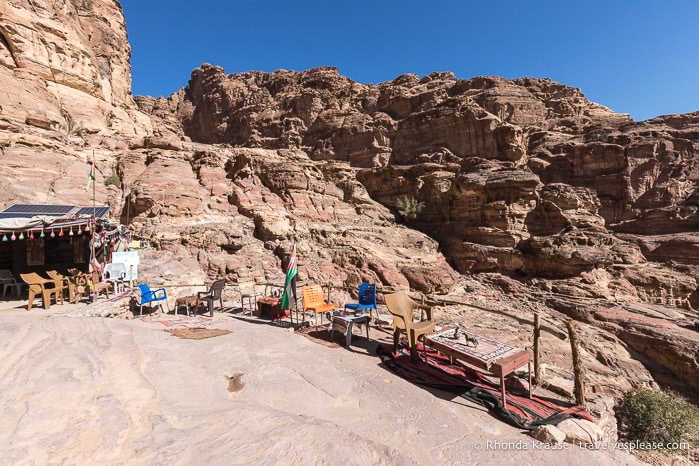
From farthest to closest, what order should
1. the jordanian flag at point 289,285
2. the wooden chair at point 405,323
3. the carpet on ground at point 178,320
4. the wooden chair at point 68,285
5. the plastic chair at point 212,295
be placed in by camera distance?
the plastic chair at point 212,295 → the wooden chair at point 68,285 → the carpet on ground at point 178,320 → the jordanian flag at point 289,285 → the wooden chair at point 405,323

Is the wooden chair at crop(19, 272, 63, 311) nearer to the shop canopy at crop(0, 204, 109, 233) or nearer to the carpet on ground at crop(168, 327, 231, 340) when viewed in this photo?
the shop canopy at crop(0, 204, 109, 233)

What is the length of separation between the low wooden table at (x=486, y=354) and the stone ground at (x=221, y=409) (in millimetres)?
612

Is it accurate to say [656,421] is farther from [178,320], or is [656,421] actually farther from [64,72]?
[64,72]

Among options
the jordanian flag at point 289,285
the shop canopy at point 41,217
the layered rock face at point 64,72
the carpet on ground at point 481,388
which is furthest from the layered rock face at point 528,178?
the layered rock face at point 64,72

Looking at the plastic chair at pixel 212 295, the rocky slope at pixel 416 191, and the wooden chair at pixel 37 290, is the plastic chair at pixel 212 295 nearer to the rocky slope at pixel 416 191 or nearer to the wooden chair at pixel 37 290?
the wooden chair at pixel 37 290

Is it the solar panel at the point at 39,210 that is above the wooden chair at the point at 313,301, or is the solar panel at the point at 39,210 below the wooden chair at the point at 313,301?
above

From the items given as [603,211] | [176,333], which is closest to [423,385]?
[176,333]

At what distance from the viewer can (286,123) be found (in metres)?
42.2

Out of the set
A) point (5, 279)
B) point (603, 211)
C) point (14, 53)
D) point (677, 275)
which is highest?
point (14, 53)

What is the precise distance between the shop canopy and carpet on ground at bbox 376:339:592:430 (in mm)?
10590

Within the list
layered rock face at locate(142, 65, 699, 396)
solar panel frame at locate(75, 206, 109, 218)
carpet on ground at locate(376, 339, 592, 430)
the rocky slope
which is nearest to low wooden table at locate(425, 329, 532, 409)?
carpet on ground at locate(376, 339, 592, 430)

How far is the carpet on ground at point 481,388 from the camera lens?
404 centimetres

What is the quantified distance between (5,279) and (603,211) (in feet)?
131

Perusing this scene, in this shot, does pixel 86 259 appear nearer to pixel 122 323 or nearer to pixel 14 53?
pixel 122 323
